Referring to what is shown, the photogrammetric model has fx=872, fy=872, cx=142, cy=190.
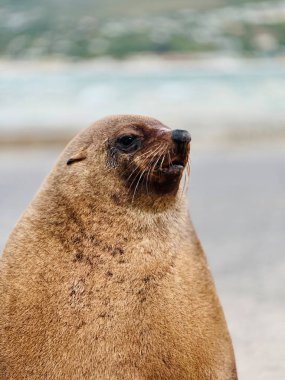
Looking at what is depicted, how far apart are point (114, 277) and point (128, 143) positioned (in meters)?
0.61

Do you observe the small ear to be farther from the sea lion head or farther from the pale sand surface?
the pale sand surface

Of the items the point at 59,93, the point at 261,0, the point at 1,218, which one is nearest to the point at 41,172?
the point at 1,218

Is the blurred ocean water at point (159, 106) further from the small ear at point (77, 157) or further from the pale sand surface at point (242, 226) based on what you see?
the small ear at point (77, 157)

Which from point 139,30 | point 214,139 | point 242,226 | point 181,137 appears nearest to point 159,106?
point 214,139

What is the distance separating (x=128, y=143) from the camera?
12.6 ft

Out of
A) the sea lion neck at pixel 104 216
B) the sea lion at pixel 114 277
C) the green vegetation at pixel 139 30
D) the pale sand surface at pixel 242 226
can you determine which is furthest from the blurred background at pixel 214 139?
the sea lion neck at pixel 104 216

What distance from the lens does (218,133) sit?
649 inches

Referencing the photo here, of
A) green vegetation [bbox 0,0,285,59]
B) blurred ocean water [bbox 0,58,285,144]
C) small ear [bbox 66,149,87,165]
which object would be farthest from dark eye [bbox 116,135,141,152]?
green vegetation [bbox 0,0,285,59]

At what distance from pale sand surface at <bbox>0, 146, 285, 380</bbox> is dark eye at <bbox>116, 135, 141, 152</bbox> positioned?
185 cm

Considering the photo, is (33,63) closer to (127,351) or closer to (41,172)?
(41,172)

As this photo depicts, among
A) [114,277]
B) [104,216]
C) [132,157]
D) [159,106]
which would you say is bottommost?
[114,277]

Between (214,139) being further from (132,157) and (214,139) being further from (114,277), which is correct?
(114,277)

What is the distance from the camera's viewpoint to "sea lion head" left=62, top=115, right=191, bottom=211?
3.69 meters

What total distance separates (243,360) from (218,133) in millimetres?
11443
